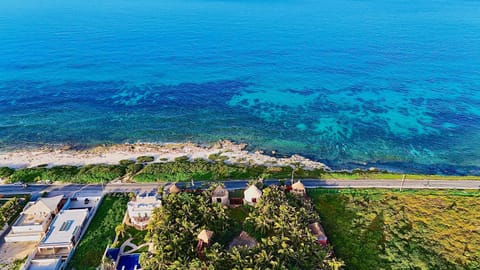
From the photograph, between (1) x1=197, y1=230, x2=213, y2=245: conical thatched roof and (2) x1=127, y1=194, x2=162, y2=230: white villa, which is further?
(2) x1=127, y1=194, x2=162, y2=230: white villa

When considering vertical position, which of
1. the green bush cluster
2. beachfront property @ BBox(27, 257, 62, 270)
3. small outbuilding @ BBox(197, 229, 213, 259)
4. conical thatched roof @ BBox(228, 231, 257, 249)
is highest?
small outbuilding @ BBox(197, 229, 213, 259)

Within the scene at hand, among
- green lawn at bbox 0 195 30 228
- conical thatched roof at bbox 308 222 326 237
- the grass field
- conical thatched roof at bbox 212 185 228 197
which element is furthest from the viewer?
conical thatched roof at bbox 212 185 228 197

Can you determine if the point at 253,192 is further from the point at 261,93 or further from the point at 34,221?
the point at 261,93

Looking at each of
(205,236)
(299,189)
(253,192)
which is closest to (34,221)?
(205,236)

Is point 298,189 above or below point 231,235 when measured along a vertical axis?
below

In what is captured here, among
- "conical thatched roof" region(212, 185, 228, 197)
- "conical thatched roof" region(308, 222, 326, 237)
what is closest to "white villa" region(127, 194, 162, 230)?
"conical thatched roof" region(212, 185, 228, 197)

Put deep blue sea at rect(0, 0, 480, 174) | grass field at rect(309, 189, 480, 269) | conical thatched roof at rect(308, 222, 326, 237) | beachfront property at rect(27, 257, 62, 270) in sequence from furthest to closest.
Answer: deep blue sea at rect(0, 0, 480, 174) < conical thatched roof at rect(308, 222, 326, 237) < grass field at rect(309, 189, 480, 269) < beachfront property at rect(27, 257, 62, 270)

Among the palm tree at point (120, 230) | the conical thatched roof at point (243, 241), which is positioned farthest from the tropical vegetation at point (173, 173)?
the conical thatched roof at point (243, 241)

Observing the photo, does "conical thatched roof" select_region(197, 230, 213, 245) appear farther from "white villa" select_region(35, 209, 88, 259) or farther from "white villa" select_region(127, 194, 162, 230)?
"white villa" select_region(35, 209, 88, 259)
